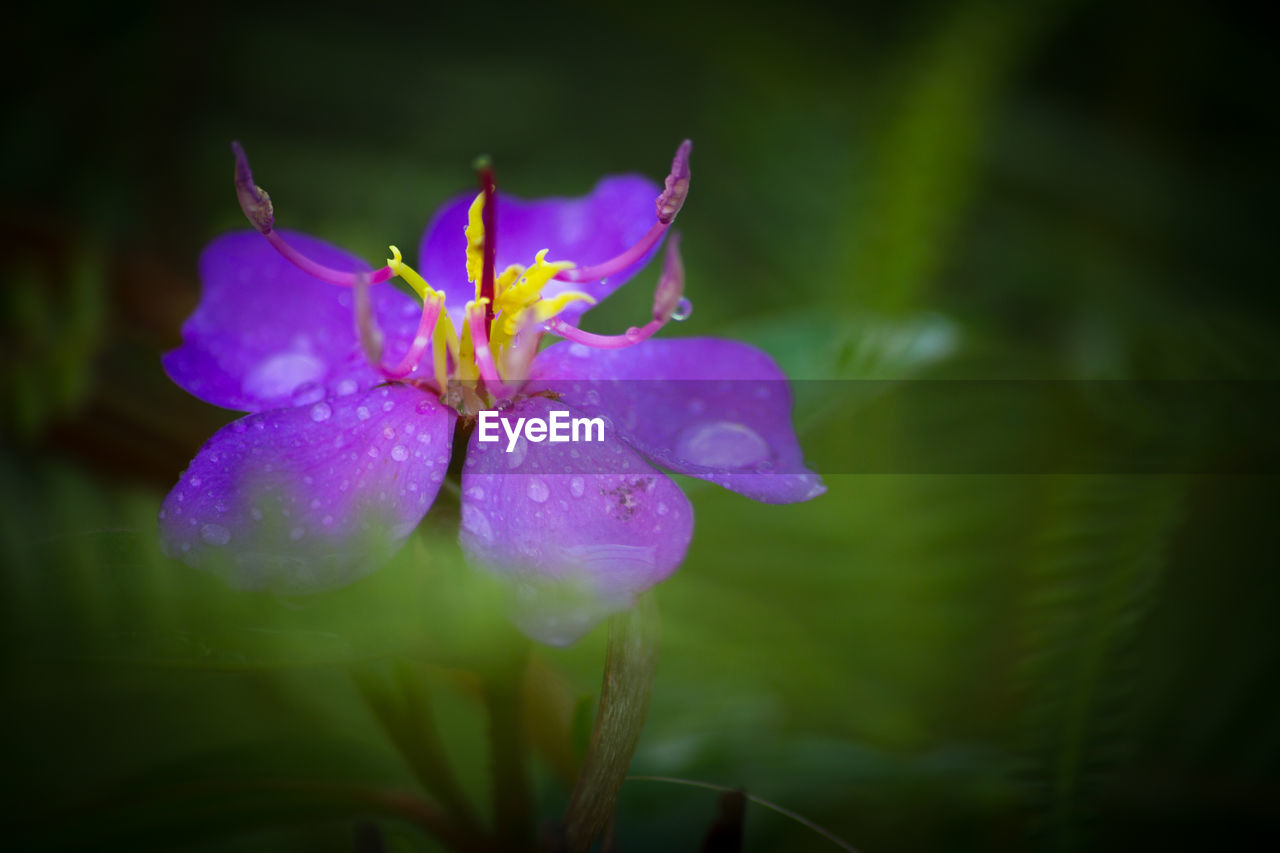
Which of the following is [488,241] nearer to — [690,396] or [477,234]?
[477,234]

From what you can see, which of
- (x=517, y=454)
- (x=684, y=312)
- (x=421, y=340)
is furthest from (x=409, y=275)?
(x=684, y=312)

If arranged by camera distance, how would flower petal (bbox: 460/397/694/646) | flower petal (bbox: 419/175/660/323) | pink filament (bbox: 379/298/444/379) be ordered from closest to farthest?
flower petal (bbox: 460/397/694/646), pink filament (bbox: 379/298/444/379), flower petal (bbox: 419/175/660/323)

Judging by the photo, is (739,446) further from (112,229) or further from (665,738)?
(112,229)

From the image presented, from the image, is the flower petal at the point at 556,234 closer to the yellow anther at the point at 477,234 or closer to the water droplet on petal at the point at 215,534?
the yellow anther at the point at 477,234

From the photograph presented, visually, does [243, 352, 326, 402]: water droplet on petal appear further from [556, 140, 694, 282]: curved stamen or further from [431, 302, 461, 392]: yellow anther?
[556, 140, 694, 282]: curved stamen

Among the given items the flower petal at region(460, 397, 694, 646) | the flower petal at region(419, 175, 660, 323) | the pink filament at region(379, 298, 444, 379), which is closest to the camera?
the flower petal at region(460, 397, 694, 646)

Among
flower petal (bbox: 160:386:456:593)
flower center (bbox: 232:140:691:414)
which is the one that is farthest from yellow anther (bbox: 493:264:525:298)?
flower petal (bbox: 160:386:456:593)

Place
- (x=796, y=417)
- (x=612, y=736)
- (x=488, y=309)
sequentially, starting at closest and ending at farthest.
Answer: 1. (x=612, y=736)
2. (x=488, y=309)
3. (x=796, y=417)
